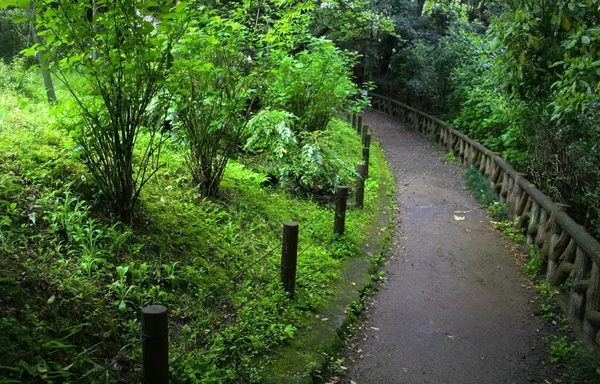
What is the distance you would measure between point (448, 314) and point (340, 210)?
1919mm

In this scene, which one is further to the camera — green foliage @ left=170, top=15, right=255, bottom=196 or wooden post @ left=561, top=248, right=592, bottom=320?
green foliage @ left=170, top=15, right=255, bottom=196

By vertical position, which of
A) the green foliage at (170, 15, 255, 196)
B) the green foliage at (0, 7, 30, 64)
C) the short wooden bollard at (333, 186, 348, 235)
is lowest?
the short wooden bollard at (333, 186, 348, 235)

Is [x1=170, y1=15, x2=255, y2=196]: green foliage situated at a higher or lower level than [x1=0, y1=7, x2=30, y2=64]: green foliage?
lower

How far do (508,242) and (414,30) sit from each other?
16704mm

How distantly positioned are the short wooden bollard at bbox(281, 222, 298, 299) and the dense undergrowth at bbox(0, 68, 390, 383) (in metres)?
0.13

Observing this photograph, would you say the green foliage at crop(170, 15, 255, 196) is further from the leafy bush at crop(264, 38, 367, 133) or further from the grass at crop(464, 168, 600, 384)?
the grass at crop(464, 168, 600, 384)

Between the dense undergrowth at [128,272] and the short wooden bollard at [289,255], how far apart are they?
13cm

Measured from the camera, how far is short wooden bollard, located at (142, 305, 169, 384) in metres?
2.55

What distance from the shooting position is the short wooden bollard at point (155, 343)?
2.55 meters

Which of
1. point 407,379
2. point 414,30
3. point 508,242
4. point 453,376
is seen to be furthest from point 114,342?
point 414,30

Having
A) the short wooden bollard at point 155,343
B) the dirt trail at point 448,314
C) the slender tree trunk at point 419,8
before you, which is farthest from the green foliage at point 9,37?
the slender tree trunk at point 419,8

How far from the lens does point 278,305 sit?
15.0 feet

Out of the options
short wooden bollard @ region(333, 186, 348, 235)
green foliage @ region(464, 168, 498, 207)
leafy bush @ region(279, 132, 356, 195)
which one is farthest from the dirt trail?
leafy bush @ region(279, 132, 356, 195)

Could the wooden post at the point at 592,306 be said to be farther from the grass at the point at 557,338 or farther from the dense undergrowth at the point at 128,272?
the dense undergrowth at the point at 128,272
